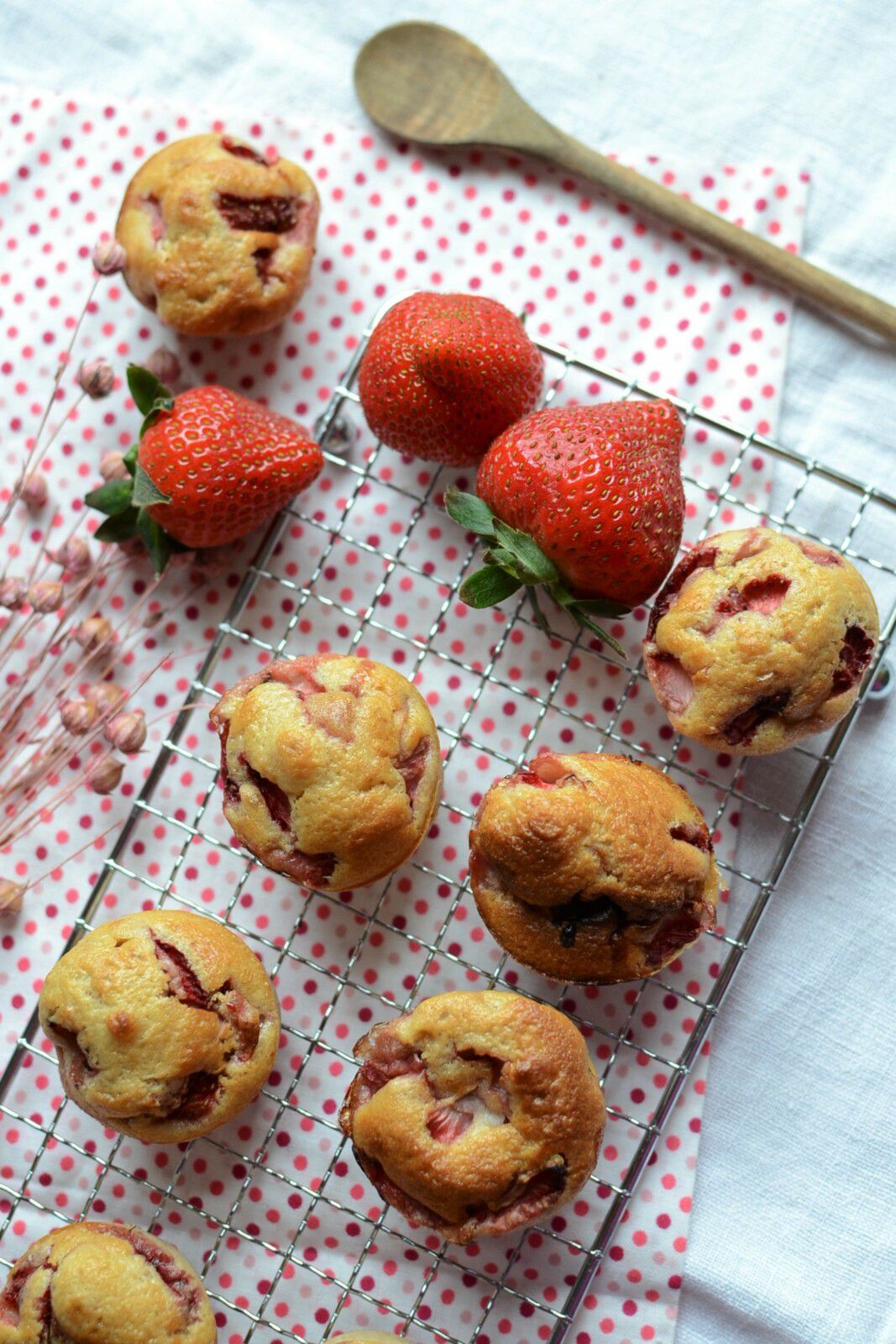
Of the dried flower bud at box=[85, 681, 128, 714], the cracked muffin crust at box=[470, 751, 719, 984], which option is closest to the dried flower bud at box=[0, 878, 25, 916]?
the dried flower bud at box=[85, 681, 128, 714]

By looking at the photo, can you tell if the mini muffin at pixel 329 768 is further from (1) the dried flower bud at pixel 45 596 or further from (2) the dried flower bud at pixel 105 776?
(1) the dried flower bud at pixel 45 596

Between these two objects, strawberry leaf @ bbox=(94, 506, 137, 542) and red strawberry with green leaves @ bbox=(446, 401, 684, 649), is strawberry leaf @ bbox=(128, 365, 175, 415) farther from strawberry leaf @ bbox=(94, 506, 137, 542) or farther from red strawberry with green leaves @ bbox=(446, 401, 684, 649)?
red strawberry with green leaves @ bbox=(446, 401, 684, 649)

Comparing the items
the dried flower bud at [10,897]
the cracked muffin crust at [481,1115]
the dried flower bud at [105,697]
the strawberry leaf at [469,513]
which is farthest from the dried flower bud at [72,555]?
the cracked muffin crust at [481,1115]

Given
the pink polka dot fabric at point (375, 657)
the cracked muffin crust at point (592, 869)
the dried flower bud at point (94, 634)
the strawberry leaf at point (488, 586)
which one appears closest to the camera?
the cracked muffin crust at point (592, 869)

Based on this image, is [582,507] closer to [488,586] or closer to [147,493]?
[488,586]

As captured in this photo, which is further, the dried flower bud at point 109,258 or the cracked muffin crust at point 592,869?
the dried flower bud at point 109,258
